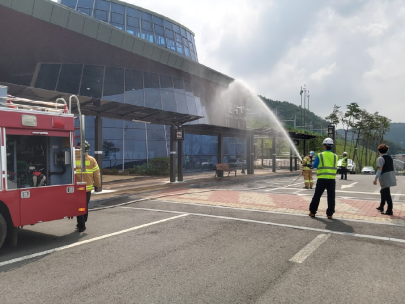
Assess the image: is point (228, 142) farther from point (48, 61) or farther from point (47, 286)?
point (47, 286)

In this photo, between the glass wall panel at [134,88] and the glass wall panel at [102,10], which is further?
the glass wall panel at [102,10]

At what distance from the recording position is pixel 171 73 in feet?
95.9

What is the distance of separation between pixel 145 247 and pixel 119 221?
103 inches

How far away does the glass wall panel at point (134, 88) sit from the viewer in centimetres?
2445

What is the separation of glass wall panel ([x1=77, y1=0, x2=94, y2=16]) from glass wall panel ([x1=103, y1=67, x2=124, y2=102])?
9018 mm

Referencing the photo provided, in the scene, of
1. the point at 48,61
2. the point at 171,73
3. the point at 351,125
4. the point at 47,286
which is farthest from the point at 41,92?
the point at 351,125

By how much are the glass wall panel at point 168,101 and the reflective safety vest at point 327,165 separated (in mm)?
19147

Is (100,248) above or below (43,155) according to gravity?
below

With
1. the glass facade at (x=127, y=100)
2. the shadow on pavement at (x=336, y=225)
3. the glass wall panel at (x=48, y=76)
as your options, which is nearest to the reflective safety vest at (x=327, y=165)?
the shadow on pavement at (x=336, y=225)

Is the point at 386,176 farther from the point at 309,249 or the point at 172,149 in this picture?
the point at 172,149

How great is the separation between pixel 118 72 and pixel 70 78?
359 cm

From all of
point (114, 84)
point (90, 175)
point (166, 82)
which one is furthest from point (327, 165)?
point (166, 82)

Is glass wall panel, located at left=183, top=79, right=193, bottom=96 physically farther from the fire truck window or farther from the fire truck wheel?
the fire truck wheel

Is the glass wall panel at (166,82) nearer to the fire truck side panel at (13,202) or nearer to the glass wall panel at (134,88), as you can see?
the glass wall panel at (134,88)
